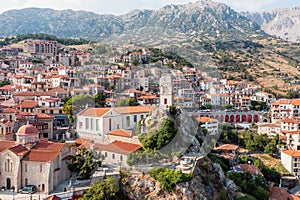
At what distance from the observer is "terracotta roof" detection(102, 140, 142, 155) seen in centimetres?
2039

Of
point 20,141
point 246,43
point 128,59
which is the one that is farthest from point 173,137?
point 246,43

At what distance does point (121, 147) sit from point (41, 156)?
4.52 metres

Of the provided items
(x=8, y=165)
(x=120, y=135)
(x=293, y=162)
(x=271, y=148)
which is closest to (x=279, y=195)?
(x=293, y=162)

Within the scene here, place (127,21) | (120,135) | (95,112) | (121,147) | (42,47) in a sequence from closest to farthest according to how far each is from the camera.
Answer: (121,147), (120,135), (95,112), (42,47), (127,21)

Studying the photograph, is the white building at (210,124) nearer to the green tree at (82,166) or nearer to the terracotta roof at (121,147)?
the terracotta roof at (121,147)

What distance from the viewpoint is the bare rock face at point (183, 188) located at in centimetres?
1852

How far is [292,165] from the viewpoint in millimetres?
32719

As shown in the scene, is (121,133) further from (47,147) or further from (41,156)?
(41,156)

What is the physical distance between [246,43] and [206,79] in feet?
275

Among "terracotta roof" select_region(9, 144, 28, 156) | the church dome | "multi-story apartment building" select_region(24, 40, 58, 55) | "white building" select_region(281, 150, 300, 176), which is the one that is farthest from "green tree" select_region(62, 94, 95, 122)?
"multi-story apartment building" select_region(24, 40, 58, 55)

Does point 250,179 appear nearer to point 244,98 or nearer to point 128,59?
point 128,59

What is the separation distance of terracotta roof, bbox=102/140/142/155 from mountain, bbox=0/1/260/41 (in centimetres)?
5400

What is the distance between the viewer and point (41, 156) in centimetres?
1841

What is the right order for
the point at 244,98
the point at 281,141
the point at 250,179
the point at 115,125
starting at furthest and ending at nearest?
1. the point at 244,98
2. the point at 281,141
3. the point at 250,179
4. the point at 115,125
